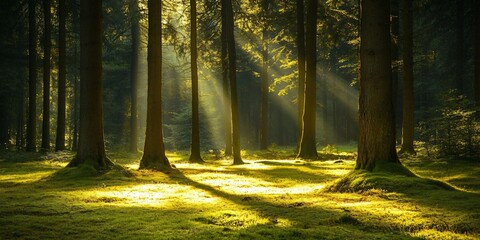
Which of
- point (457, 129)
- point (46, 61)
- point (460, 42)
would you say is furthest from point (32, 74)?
point (460, 42)

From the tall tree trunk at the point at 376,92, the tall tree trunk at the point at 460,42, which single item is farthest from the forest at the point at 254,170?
the tall tree trunk at the point at 460,42

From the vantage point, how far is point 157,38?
1533 cm

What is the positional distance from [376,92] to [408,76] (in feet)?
31.9

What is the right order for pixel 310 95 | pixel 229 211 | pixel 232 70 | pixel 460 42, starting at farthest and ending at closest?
pixel 460 42, pixel 310 95, pixel 232 70, pixel 229 211

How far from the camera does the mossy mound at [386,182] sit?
26.4ft

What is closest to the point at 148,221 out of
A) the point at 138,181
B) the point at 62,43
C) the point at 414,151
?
the point at 138,181

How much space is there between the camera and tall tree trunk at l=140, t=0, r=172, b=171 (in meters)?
14.8

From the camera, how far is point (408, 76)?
17781 mm

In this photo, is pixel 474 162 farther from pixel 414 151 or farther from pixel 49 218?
pixel 49 218

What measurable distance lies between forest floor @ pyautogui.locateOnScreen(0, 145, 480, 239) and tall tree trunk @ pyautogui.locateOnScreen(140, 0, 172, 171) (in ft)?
12.0

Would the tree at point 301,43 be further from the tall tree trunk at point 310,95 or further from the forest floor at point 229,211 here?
the forest floor at point 229,211

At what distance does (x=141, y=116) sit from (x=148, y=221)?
178 feet

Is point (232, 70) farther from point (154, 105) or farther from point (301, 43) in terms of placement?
point (301, 43)

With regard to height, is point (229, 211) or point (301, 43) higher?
point (301, 43)
